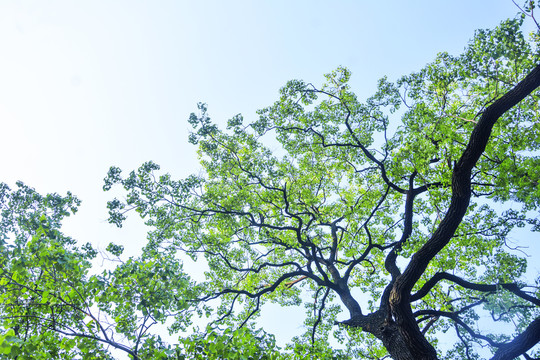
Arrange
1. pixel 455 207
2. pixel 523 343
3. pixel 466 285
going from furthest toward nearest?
pixel 466 285, pixel 523 343, pixel 455 207

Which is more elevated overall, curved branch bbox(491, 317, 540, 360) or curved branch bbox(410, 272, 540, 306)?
curved branch bbox(410, 272, 540, 306)

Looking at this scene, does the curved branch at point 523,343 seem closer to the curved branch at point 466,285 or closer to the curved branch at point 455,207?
the curved branch at point 466,285

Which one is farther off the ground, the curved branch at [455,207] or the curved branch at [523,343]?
the curved branch at [455,207]

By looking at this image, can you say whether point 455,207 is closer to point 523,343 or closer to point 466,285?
point 466,285

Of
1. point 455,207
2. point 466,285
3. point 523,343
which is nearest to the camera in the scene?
point 455,207

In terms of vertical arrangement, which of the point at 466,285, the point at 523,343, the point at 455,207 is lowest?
the point at 523,343

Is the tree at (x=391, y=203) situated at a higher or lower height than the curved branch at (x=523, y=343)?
higher

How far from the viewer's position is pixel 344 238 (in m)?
13.2

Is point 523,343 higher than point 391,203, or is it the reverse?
point 391,203

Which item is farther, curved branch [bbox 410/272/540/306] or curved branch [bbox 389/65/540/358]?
curved branch [bbox 410/272/540/306]

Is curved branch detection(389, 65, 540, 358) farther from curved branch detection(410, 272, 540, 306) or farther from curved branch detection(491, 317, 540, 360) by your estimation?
curved branch detection(491, 317, 540, 360)

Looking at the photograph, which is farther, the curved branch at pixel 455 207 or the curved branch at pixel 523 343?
the curved branch at pixel 523 343

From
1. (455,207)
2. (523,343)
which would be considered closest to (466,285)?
(523,343)

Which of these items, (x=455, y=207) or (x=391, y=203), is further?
(x=391, y=203)
